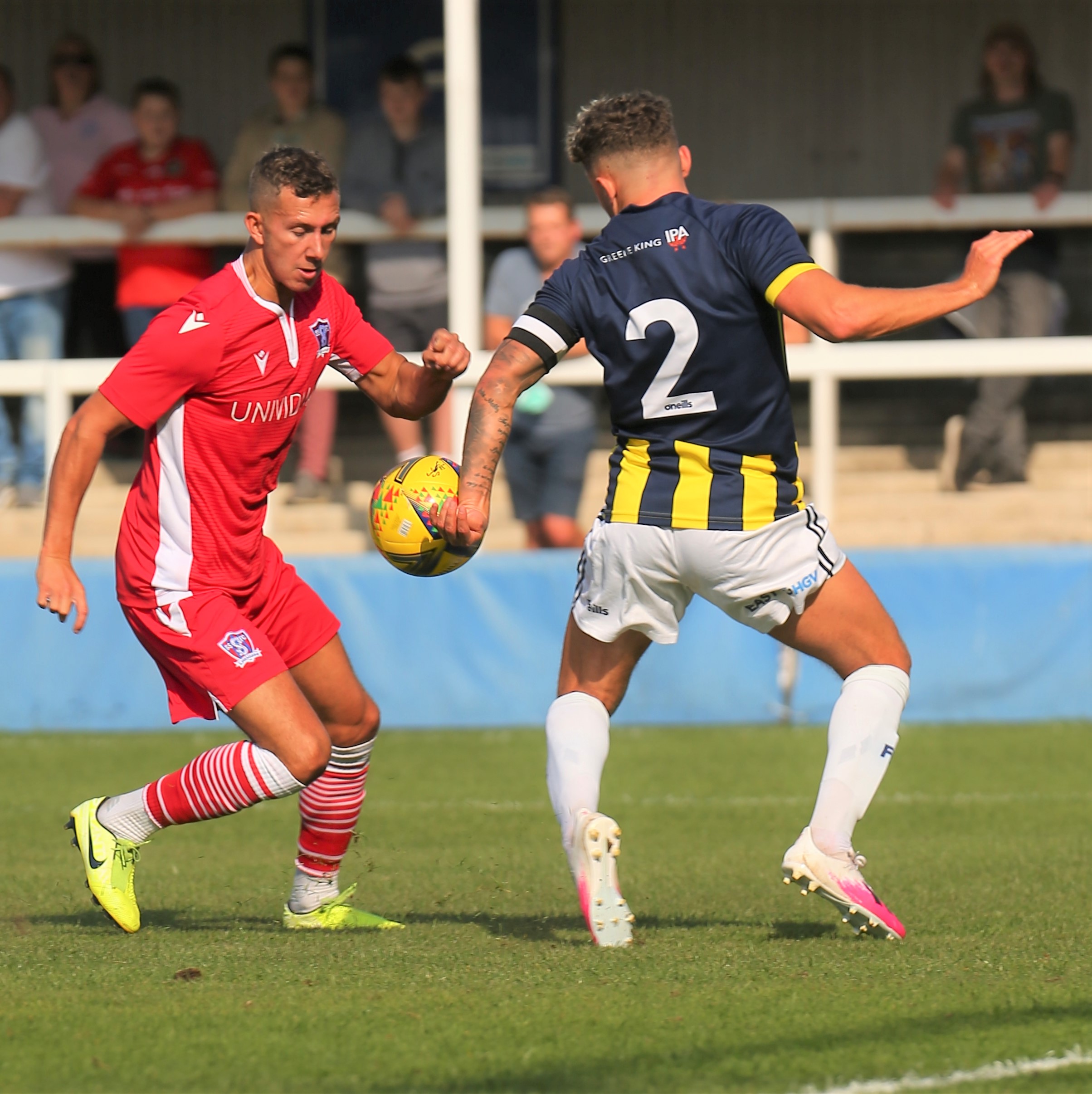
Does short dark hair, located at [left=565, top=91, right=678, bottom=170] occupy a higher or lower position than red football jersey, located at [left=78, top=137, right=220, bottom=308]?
higher

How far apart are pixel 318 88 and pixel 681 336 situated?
9989 millimetres

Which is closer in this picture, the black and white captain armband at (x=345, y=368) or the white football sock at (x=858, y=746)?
the white football sock at (x=858, y=746)

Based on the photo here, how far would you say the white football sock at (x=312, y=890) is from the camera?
17.5 ft

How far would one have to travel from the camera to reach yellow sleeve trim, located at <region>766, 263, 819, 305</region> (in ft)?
14.8

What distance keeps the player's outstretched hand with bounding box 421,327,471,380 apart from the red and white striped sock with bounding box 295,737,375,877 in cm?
116

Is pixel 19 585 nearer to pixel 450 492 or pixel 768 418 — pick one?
pixel 450 492

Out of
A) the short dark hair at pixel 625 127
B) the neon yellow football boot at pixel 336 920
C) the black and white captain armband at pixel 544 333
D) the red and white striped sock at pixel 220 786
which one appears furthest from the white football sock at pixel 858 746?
the short dark hair at pixel 625 127

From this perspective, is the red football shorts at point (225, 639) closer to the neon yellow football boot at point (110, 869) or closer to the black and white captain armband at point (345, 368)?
the neon yellow football boot at point (110, 869)

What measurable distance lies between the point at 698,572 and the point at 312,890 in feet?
5.15

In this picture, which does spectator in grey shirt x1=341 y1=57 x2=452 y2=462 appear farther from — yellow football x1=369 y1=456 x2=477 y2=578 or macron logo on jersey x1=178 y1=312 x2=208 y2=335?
macron logo on jersey x1=178 y1=312 x2=208 y2=335

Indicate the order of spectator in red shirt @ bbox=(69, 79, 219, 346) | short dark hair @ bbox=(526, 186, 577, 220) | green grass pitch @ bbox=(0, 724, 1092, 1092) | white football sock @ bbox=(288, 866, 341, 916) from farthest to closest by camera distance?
spectator in red shirt @ bbox=(69, 79, 219, 346)
short dark hair @ bbox=(526, 186, 577, 220)
white football sock @ bbox=(288, 866, 341, 916)
green grass pitch @ bbox=(0, 724, 1092, 1092)

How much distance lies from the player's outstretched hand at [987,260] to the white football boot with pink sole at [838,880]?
1.45m

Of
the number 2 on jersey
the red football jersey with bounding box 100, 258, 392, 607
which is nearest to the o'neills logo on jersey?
the red football jersey with bounding box 100, 258, 392, 607

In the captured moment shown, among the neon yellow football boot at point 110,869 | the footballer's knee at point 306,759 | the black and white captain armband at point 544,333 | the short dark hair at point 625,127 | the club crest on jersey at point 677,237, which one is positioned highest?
the short dark hair at point 625,127
